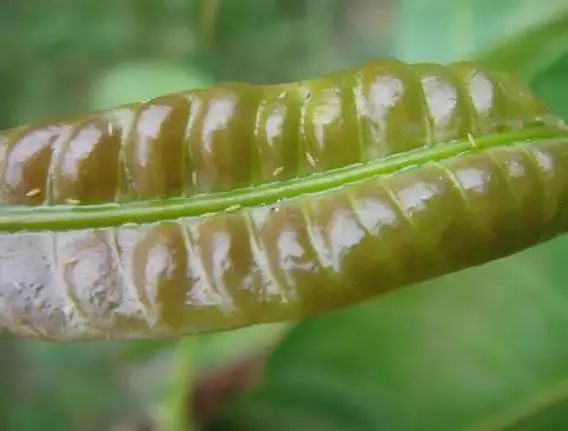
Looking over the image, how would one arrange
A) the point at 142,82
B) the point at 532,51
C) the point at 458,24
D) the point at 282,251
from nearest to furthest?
the point at 282,251, the point at 532,51, the point at 458,24, the point at 142,82

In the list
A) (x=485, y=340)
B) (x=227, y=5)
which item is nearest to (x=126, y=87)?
(x=227, y=5)

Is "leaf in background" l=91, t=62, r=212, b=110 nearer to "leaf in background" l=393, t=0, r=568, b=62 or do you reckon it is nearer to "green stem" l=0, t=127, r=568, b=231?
"leaf in background" l=393, t=0, r=568, b=62

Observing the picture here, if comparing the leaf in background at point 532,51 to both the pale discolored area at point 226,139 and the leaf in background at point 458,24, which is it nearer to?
the leaf in background at point 458,24

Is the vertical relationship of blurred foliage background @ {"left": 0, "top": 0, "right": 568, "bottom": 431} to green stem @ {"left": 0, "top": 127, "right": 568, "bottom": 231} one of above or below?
below

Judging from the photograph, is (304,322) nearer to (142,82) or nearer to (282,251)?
(282,251)

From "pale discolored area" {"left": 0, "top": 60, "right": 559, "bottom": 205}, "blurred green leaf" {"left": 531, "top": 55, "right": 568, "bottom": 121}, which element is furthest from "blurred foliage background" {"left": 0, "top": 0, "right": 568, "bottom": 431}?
"pale discolored area" {"left": 0, "top": 60, "right": 559, "bottom": 205}

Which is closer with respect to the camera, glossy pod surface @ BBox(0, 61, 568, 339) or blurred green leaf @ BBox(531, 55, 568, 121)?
glossy pod surface @ BBox(0, 61, 568, 339)

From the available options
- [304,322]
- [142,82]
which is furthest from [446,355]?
[142,82]

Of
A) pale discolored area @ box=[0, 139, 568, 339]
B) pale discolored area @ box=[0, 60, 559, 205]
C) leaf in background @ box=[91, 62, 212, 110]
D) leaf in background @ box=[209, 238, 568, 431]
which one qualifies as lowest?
leaf in background @ box=[209, 238, 568, 431]
